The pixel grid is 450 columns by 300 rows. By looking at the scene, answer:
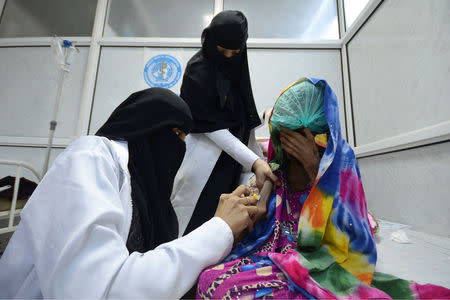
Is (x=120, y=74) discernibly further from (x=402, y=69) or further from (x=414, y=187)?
(x=414, y=187)

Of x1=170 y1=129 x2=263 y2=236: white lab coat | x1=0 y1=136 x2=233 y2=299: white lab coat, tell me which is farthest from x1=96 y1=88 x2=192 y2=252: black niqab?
x1=170 y1=129 x2=263 y2=236: white lab coat

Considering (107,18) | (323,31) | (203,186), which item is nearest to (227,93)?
(203,186)

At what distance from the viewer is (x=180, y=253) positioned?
1.70 ft

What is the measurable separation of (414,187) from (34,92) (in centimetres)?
332

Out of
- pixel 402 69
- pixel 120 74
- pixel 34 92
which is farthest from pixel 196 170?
pixel 34 92

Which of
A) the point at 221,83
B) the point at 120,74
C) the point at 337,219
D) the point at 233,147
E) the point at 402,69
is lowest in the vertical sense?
the point at 337,219

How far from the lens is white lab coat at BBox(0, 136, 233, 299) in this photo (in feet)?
A: 1.36

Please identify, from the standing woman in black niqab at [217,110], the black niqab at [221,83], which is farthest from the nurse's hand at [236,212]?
the black niqab at [221,83]

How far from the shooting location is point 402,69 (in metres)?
1.27

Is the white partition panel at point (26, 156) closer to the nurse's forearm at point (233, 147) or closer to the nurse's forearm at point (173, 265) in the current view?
the nurse's forearm at point (233, 147)

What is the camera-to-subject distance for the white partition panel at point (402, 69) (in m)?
1.04

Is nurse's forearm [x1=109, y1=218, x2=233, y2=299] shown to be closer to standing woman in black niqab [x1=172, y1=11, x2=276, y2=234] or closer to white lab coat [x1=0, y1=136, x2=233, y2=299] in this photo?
white lab coat [x1=0, y1=136, x2=233, y2=299]

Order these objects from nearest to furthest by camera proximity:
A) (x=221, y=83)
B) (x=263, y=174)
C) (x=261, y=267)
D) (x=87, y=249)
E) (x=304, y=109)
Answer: (x=87, y=249), (x=261, y=267), (x=304, y=109), (x=263, y=174), (x=221, y=83)

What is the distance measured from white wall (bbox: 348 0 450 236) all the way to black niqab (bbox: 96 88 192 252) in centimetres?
115
